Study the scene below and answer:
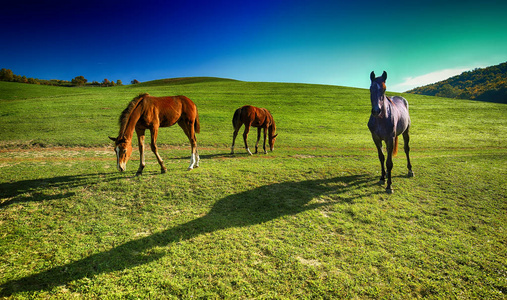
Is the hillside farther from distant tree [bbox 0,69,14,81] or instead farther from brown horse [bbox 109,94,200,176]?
distant tree [bbox 0,69,14,81]

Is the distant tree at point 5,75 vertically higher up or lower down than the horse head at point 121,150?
higher up

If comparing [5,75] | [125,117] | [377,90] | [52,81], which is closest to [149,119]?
[125,117]

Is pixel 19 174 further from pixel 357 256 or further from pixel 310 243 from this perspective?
pixel 357 256

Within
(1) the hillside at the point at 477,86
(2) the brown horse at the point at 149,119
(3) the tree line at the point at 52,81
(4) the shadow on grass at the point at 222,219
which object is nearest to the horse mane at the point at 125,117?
(2) the brown horse at the point at 149,119

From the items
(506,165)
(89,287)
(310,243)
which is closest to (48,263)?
(89,287)

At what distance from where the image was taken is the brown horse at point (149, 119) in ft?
19.6

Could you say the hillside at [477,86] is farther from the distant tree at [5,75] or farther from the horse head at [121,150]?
the distant tree at [5,75]

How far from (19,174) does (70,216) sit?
14.9 ft

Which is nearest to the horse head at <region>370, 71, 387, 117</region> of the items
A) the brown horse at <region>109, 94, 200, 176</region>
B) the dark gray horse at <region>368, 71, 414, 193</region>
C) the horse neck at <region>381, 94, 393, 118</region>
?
the dark gray horse at <region>368, 71, 414, 193</region>

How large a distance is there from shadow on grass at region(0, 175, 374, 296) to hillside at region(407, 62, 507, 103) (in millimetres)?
83870

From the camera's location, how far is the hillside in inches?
2427

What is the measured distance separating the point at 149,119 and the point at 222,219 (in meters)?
4.15

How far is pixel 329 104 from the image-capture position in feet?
109

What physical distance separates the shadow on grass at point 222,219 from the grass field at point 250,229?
1.1 inches
